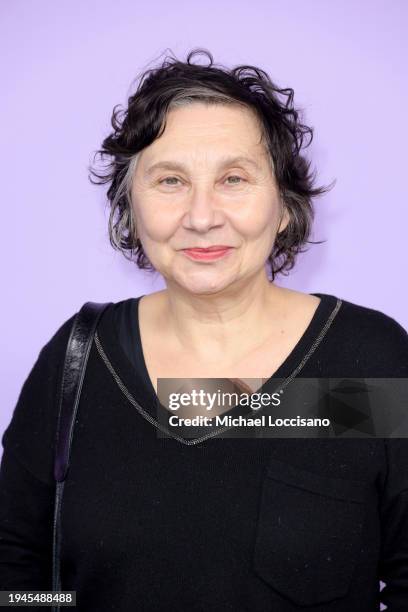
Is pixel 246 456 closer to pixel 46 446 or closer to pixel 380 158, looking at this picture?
pixel 46 446

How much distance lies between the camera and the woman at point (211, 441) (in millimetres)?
1610

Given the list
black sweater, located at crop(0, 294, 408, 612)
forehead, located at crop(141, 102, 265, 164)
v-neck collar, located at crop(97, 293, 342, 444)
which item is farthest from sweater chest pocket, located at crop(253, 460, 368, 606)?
forehead, located at crop(141, 102, 265, 164)

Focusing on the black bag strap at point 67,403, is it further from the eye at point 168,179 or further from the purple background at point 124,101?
the purple background at point 124,101

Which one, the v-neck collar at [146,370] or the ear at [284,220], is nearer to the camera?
the v-neck collar at [146,370]

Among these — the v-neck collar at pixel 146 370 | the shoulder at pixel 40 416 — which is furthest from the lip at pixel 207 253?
the shoulder at pixel 40 416

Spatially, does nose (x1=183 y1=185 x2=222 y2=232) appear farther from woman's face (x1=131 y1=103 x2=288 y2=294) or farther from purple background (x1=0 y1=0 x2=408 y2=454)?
purple background (x1=0 y1=0 x2=408 y2=454)

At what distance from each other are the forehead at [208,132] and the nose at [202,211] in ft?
0.27

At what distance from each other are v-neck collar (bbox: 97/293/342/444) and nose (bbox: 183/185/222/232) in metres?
0.33

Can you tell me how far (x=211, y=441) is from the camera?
1.64m

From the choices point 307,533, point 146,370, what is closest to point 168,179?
point 146,370

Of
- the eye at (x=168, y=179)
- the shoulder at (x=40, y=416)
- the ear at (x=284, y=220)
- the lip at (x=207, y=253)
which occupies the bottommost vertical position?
the shoulder at (x=40, y=416)

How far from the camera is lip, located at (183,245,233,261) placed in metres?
1.66

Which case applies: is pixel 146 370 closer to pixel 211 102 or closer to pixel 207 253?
pixel 207 253

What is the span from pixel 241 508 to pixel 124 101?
4.01ft
